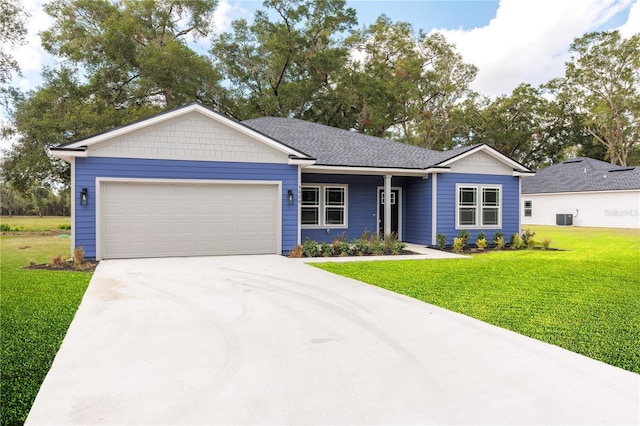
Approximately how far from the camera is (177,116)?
1122 cm

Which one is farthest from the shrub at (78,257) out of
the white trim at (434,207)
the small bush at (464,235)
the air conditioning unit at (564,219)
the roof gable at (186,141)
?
the air conditioning unit at (564,219)

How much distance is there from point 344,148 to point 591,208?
20.5 metres

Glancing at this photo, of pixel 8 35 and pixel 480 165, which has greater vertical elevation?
pixel 8 35

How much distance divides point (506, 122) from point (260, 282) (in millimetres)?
36270

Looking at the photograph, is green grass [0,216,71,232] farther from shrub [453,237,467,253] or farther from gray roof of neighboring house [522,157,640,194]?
gray roof of neighboring house [522,157,640,194]

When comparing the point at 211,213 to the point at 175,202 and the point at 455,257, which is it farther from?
the point at 455,257

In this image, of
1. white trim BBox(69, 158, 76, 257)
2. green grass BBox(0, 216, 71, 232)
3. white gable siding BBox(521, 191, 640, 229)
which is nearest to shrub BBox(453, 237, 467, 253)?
white trim BBox(69, 158, 76, 257)

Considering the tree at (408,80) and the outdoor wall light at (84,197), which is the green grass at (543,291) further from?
the tree at (408,80)

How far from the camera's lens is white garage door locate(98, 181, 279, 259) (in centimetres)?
1095

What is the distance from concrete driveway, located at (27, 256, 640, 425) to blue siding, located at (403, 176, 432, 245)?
30.4ft

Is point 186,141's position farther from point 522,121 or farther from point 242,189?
point 522,121

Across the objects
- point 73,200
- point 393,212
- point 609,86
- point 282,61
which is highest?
point 609,86

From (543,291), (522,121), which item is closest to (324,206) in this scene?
(543,291)

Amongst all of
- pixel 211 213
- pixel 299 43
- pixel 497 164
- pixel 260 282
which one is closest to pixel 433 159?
pixel 497 164
